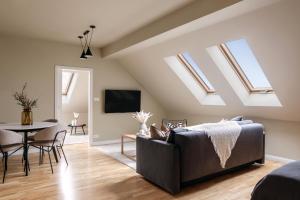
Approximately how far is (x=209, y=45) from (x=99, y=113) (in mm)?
3440

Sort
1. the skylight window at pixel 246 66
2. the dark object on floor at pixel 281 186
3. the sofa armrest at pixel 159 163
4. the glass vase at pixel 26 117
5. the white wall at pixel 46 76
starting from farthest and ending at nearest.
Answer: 1. the white wall at pixel 46 76
2. the skylight window at pixel 246 66
3. the glass vase at pixel 26 117
4. the sofa armrest at pixel 159 163
5. the dark object on floor at pixel 281 186

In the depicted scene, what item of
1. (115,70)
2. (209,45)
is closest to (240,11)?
(209,45)

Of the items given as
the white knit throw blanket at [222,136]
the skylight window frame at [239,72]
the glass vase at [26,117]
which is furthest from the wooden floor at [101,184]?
the skylight window frame at [239,72]

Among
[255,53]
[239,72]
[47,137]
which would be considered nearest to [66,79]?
[47,137]

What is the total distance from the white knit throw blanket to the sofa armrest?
1.74 ft

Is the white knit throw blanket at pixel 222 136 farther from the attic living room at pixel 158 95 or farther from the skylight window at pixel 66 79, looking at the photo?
the skylight window at pixel 66 79

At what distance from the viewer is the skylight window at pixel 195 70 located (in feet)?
16.8

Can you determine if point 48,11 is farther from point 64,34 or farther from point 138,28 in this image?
point 138,28

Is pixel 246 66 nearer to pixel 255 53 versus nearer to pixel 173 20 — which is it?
pixel 255 53

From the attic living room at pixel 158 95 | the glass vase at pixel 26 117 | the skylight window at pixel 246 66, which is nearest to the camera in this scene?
the attic living room at pixel 158 95

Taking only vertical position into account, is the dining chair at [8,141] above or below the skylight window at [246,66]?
below

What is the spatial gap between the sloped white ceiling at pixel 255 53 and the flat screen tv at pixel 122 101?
606 mm

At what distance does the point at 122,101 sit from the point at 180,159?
12.1ft

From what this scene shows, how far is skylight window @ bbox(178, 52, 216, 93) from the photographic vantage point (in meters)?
5.11
